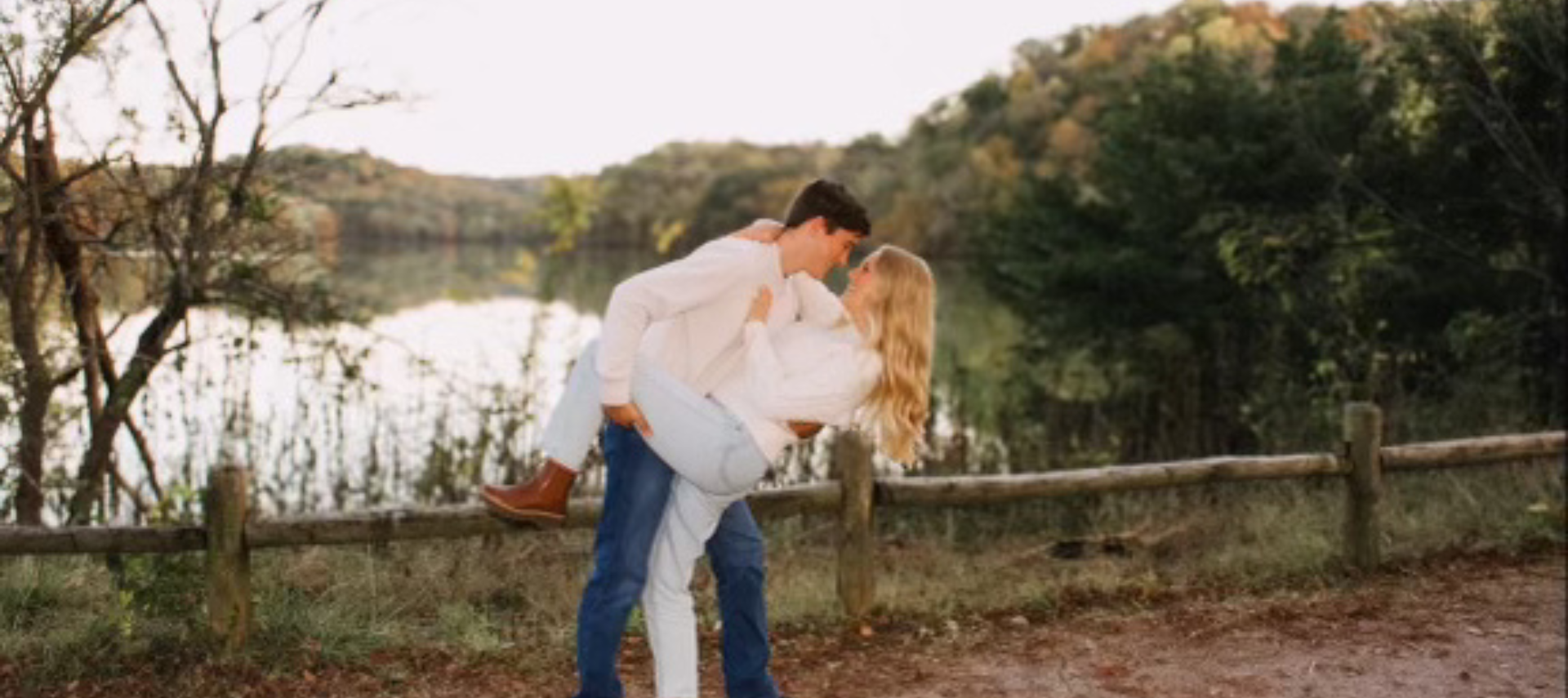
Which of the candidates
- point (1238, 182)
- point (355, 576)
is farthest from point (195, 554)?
point (1238, 182)

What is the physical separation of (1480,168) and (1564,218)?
5.17 feet

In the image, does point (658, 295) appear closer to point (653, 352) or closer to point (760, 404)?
point (653, 352)

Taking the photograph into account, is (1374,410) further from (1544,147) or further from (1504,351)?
(1504,351)

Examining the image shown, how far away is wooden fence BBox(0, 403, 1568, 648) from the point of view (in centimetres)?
457

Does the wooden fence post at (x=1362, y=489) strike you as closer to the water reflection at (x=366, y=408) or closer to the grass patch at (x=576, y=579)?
the grass patch at (x=576, y=579)

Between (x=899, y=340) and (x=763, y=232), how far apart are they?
1.45 ft

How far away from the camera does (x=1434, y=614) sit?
17.7ft

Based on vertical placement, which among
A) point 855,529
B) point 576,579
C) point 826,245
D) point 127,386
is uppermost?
point 826,245

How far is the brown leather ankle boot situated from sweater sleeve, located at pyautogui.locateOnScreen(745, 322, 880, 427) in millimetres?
567

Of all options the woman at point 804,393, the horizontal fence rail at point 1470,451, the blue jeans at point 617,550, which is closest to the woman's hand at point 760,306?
the woman at point 804,393

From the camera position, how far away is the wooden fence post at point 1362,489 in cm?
611

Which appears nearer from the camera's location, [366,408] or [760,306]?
[760,306]

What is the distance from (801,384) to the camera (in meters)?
3.33

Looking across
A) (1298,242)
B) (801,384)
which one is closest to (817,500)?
(801,384)
